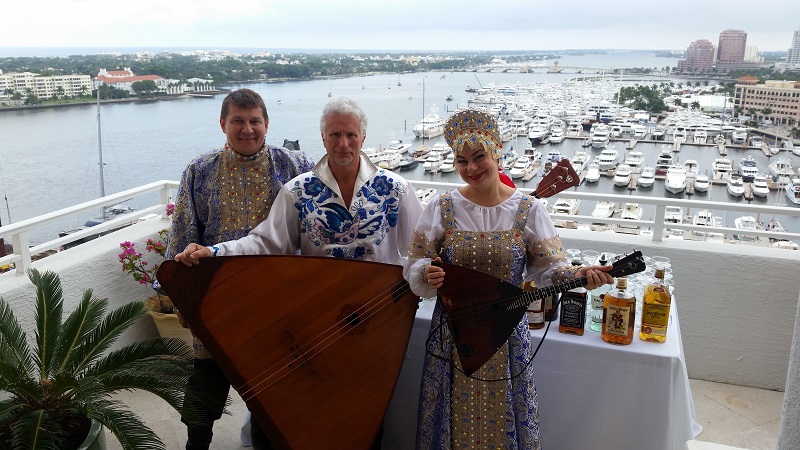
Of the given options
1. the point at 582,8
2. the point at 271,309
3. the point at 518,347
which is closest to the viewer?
the point at 518,347

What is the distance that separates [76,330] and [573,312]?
166 cm

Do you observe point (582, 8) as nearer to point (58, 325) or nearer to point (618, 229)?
point (618, 229)

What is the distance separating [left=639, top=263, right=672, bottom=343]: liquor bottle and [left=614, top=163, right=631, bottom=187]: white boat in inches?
57.2

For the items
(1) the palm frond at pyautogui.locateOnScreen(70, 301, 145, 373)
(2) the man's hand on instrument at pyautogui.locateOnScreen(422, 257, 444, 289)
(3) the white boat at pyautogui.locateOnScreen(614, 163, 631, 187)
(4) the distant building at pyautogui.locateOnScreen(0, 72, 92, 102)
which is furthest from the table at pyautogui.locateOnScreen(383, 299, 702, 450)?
(4) the distant building at pyautogui.locateOnScreen(0, 72, 92, 102)

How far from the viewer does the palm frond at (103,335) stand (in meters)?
1.91

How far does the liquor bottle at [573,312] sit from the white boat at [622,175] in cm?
148

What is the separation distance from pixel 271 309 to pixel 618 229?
207 cm

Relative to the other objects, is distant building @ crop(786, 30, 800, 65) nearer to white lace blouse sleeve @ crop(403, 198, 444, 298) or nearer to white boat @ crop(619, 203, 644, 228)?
white boat @ crop(619, 203, 644, 228)

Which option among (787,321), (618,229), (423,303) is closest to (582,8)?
(618,229)

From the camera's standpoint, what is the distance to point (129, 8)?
12.8 ft

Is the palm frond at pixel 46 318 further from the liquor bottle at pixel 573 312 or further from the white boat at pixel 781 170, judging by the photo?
the white boat at pixel 781 170

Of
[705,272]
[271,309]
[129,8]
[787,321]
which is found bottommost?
[787,321]

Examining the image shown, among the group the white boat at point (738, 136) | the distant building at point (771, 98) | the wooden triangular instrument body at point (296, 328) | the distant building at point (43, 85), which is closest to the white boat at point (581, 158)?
the white boat at point (738, 136)

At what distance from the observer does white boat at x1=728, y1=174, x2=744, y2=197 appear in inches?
117
